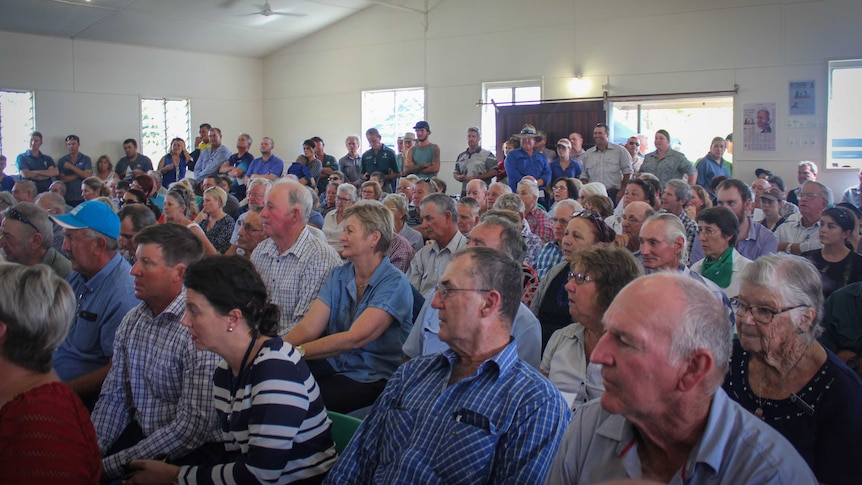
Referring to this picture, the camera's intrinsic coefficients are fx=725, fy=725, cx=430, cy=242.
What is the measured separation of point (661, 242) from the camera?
388cm

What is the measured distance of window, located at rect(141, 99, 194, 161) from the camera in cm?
1499

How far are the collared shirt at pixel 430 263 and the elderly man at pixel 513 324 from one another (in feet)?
3.56

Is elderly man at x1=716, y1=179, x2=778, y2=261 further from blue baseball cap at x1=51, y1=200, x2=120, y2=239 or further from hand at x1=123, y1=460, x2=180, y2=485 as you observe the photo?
hand at x1=123, y1=460, x2=180, y2=485

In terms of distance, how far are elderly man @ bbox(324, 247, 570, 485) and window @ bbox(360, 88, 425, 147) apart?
1217cm

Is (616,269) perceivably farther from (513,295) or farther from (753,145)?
(753,145)

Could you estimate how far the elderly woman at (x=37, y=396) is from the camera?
5.86 feet

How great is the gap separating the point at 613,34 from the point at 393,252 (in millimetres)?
7989

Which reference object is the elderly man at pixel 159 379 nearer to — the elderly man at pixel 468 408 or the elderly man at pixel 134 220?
the elderly man at pixel 468 408

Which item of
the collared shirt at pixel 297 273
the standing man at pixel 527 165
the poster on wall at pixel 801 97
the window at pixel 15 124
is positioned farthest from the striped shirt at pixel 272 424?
the window at pixel 15 124

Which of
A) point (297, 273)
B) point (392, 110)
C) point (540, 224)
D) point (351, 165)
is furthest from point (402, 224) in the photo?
point (392, 110)

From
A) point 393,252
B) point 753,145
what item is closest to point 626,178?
point 753,145

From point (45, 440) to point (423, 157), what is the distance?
31.0 feet

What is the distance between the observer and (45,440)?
1806 millimetres

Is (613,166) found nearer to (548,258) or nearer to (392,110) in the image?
(392,110)
